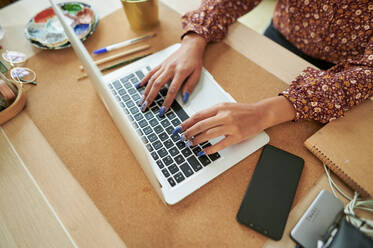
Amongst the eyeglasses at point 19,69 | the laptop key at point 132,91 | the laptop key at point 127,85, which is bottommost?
the laptop key at point 132,91

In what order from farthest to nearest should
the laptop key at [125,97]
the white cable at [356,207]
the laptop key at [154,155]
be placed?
the laptop key at [125,97] < the laptop key at [154,155] < the white cable at [356,207]

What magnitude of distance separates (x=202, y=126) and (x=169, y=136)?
88 millimetres

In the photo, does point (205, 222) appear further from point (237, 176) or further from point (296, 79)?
point (296, 79)

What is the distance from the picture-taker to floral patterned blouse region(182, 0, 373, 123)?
22.6 inches

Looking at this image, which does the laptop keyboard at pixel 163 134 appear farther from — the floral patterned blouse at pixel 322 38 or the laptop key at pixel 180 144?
the floral patterned blouse at pixel 322 38

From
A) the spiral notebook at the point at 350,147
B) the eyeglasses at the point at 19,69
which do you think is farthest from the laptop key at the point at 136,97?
the spiral notebook at the point at 350,147

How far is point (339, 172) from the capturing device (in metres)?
0.49

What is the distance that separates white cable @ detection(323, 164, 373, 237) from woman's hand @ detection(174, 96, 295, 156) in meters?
0.17

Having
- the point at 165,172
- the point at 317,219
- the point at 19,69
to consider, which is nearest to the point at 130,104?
the point at 165,172

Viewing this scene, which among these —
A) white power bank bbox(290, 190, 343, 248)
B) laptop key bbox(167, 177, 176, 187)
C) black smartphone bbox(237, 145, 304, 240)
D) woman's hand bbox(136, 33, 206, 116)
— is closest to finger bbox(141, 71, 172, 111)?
woman's hand bbox(136, 33, 206, 116)

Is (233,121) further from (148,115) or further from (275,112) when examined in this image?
(148,115)

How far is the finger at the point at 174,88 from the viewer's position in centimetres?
61

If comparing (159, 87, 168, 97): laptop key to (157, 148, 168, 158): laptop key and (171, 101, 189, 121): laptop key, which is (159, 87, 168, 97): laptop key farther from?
(157, 148, 168, 158): laptop key

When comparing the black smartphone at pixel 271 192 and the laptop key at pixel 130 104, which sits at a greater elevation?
the laptop key at pixel 130 104
